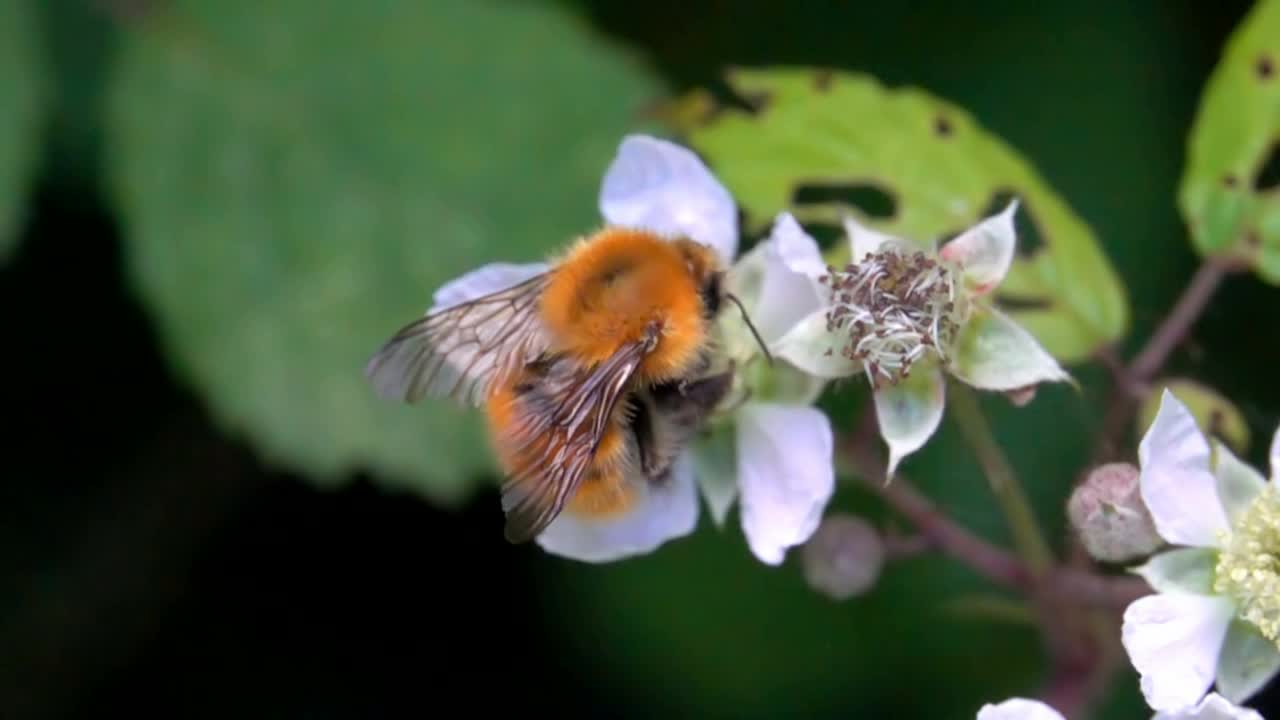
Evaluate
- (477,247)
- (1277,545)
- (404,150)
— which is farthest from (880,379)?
(404,150)

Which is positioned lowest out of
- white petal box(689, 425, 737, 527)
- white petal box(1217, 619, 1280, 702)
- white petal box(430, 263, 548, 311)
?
white petal box(1217, 619, 1280, 702)

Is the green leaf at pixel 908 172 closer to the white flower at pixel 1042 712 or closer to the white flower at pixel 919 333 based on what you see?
the white flower at pixel 919 333

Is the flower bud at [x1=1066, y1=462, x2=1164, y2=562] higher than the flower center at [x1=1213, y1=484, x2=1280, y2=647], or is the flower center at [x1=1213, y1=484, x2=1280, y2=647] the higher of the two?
the flower bud at [x1=1066, y1=462, x2=1164, y2=562]

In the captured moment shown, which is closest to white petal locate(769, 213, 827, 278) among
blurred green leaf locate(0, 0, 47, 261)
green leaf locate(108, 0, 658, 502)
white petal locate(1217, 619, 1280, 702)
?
white petal locate(1217, 619, 1280, 702)

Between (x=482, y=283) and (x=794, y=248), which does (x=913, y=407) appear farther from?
(x=482, y=283)

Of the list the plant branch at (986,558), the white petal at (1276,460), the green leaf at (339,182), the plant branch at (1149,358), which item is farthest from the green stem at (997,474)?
the green leaf at (339,182)

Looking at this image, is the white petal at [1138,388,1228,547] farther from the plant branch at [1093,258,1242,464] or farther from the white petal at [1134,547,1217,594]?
the plant branch at [1093,258,1242,464]
